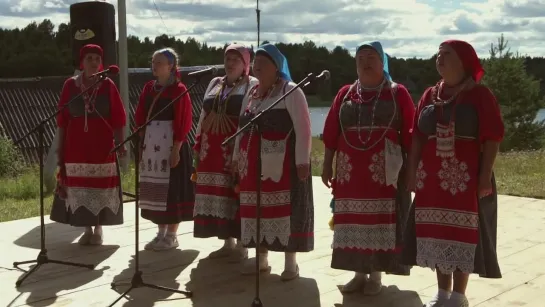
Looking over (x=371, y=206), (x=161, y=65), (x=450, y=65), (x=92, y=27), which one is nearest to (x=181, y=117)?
(x=161, y=65)

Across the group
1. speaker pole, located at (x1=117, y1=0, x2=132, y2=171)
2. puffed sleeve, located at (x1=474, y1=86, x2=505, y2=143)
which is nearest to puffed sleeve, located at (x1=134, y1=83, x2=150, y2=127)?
puffed sleeve, located at (x1=474, y1=86, x2=505, y2=143)

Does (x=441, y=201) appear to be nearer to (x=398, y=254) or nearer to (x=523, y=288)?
(x=398, y=254)

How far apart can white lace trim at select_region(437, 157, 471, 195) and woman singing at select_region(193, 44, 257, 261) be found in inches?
57.4

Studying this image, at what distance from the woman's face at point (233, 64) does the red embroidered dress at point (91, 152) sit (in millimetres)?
918

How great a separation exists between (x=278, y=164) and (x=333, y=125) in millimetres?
413

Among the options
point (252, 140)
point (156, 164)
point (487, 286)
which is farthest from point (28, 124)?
point (487, 286)

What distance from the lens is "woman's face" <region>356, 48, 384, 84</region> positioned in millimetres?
3738

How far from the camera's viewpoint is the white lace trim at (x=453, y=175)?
3.39 meters

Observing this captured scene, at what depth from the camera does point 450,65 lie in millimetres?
3395

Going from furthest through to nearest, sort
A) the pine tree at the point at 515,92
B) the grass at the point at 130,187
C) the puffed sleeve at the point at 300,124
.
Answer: the pine tree at the point at 515,92 → the grass at the point at 130,187 → the puffed sleeve at the point at 300,124

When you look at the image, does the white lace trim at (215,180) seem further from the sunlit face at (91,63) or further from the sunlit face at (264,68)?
the sunlit face at (91,63)

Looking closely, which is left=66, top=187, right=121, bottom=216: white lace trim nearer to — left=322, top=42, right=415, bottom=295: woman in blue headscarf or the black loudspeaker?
left=322, top=42, right=415, bottom=295: woman in blue headscarf

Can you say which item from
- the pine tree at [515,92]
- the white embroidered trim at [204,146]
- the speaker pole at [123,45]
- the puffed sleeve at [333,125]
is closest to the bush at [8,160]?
the speaker pole at [123,45]

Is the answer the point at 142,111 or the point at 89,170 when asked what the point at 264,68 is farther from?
the point at 89,170
